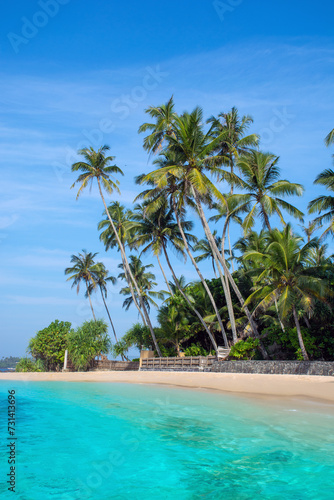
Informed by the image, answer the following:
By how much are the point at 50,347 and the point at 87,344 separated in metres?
4.98

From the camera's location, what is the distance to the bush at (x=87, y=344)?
30109mm

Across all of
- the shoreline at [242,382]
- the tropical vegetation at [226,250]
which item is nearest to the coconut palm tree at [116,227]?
the tropical vegetation at [226,250]

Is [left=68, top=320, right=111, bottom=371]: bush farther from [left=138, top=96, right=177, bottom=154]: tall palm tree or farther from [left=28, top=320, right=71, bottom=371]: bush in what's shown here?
[left=138, top=96, right=177, bottom=154]: tall palm tree

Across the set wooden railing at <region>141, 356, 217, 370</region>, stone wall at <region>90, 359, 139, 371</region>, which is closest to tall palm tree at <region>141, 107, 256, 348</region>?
wooden railing at <region>141, 356, 217, 370</region>

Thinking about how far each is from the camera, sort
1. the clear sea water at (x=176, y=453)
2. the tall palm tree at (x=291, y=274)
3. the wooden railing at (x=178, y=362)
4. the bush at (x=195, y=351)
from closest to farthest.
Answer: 1. the clear sea water at (x=176, y=453)
2. the tall palm tree at (x=291, y=274)
3. the wooden railing at (x=178, y=362)
4. the bush at (x=195, y=351)

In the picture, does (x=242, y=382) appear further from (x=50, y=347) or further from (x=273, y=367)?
(x=50, y=347)

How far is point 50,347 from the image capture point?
33469 mm

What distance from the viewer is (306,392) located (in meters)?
12.9

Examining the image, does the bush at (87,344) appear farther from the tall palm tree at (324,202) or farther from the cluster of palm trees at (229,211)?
the tall palm tree at (324,202)

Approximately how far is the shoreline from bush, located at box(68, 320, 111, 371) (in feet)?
18.2

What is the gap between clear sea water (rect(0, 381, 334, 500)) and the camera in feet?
15.9

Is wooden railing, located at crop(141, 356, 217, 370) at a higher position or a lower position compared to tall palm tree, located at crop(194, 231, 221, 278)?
lower

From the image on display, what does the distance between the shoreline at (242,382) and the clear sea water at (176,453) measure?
208 cm

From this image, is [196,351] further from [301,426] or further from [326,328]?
[301,426]
